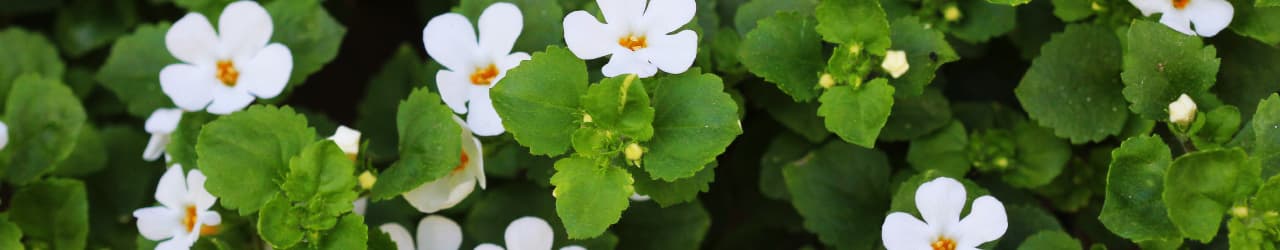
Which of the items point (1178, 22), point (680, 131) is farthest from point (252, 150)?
point (1178, 22)

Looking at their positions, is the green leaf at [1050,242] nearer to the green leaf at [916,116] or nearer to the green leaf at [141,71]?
the green leaf at [916,116]

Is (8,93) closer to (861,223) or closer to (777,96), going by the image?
(777,96)

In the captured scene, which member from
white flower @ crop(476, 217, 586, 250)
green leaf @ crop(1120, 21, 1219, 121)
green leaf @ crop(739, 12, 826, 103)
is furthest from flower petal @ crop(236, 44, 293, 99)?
green leaf @ crop(1120, 21, 1219, 121)

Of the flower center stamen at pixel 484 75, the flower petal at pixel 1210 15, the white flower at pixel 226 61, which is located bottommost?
the white flower at pixel 226 61

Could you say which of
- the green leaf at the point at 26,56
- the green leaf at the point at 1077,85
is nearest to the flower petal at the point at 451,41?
the green leaf at the point at 1077,85

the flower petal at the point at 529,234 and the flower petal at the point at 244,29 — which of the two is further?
the flower petal at the point at 244,29

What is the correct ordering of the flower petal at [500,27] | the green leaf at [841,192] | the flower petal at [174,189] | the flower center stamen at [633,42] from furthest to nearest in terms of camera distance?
the green leaf at [841,192] < the flower petal at [174,189] < the flower petal at [500,27] < the flower center stamen at [633,42]

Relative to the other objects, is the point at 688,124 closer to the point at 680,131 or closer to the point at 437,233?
the point at 680,131

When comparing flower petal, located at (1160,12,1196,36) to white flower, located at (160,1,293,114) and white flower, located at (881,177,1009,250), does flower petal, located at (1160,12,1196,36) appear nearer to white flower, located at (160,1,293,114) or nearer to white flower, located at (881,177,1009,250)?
white flower, located at (881,177,1009,250)

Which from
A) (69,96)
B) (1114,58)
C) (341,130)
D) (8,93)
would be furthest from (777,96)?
(8,93)
